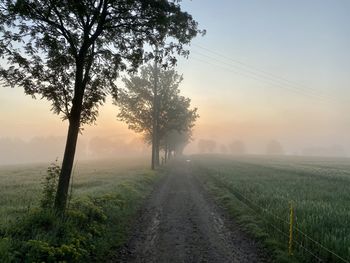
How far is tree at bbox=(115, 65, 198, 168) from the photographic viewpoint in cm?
4281

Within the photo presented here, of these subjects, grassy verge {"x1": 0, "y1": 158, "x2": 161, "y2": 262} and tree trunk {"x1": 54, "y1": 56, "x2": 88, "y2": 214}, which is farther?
tree trunk {"x1": 54, "y1": 56, "x2": 88, "y2": 214}

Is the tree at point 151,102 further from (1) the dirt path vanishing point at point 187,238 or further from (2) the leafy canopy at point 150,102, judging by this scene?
(1) the dirt path vanishing point at point 187,238

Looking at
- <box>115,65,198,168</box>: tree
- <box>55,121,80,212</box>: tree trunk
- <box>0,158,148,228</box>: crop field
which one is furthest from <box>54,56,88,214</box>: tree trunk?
<box>115,65,198,168</box>: tree

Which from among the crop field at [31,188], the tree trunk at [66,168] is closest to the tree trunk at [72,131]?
the tree trunk at [66,168]

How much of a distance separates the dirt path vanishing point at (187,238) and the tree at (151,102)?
2627 cm

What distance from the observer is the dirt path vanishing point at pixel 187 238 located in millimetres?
9695

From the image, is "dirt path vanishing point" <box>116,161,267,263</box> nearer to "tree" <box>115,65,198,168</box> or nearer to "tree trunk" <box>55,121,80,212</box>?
"tree trunk" <box>55,121,80,212</box>

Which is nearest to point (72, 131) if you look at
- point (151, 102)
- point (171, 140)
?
point (151, 102)

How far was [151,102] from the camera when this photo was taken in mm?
44094

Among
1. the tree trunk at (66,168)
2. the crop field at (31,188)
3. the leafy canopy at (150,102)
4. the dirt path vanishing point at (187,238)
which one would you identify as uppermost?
the leafy canopy at (150,102)

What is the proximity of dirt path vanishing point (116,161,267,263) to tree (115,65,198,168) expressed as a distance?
1034 inches

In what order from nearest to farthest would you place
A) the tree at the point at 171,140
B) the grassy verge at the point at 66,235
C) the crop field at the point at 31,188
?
the grassy verge at the point at 66,235 → the crop field at the point at 31,188 → the tree at the point at 171,140

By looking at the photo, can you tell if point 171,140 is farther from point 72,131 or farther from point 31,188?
point 72,131

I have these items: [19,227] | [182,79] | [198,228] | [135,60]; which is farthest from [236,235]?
[182,79]
